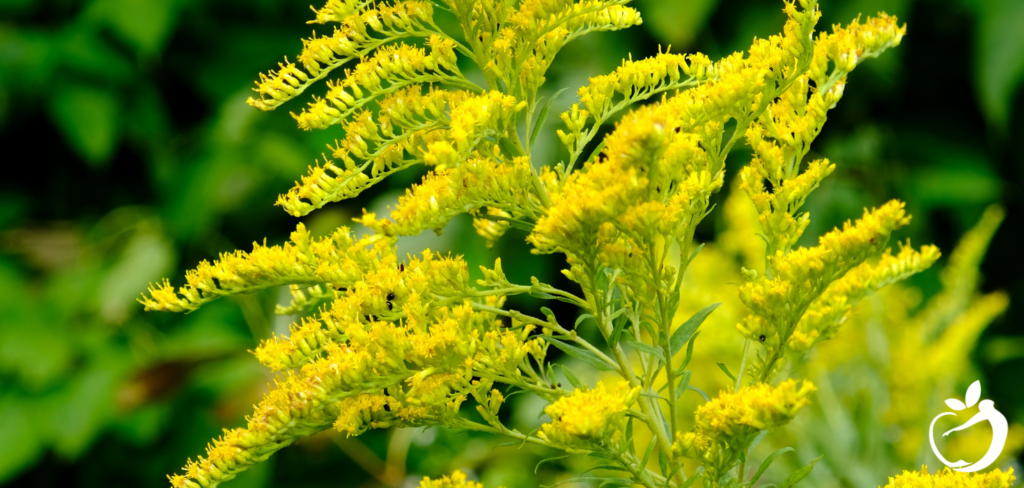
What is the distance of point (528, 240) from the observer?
54 cm

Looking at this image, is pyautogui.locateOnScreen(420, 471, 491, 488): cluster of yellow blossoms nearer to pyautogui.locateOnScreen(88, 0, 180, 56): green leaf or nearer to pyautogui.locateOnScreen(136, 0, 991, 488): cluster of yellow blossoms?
pyautogui.locateOnScreen(136, 0, 991, 488): cluster of yellow blossoms

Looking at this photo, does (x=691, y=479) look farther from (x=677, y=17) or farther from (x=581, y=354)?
(x=677, y=17)

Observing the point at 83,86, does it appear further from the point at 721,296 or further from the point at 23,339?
the point at 721,296

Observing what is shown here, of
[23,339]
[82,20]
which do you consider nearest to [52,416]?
[23,339]

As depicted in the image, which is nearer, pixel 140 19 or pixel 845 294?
pixel 845 294

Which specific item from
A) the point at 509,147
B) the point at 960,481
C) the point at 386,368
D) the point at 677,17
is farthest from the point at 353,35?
the point at 677,17

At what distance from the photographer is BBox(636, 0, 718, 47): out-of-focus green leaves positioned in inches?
61.1

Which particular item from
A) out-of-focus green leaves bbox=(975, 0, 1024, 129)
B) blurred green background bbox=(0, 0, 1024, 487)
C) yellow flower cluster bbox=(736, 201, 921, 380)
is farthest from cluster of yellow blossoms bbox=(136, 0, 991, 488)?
out-of-focus green leaves bbox=(975, 0, 1024, 129)

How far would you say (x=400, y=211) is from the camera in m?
0.54

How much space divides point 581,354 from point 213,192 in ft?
4.22

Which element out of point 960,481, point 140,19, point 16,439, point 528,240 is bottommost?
point 16,439

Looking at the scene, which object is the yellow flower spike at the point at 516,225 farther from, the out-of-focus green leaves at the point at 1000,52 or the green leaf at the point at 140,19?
the green leaf at the point at 140,19

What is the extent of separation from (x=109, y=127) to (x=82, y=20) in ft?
0.80

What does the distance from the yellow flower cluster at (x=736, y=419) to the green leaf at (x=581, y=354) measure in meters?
0.08
